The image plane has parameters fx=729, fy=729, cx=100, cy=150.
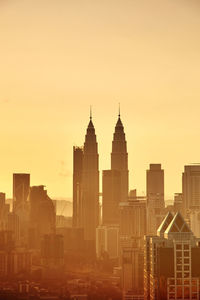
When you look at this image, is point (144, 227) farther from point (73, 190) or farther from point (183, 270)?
point (183, 270)

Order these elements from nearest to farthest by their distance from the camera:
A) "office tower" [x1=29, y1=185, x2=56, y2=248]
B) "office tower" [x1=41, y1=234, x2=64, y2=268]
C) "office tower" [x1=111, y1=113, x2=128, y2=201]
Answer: "office tower" [x1=41, y1=234, x2=64, y2=268], "office tower" [x1=29, y1=185, x2=56, y2=248], "office tower" [x1=111, y1=113, x2=128, y2=201]

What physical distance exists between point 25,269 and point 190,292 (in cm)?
2643

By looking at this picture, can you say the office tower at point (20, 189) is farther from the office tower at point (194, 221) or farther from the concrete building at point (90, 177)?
the office tower at point (194, 221)

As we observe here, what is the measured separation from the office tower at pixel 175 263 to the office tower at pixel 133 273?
6.94m

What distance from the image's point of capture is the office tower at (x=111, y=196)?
7834 cm

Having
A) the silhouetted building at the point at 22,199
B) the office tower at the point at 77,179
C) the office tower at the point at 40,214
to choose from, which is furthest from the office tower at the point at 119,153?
the silhouetted building at the point at 22,199

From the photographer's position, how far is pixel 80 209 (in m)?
83.3

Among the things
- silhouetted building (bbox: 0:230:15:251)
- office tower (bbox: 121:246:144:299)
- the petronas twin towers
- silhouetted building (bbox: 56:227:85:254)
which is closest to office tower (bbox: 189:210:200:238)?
silhouetted building (bbox: 56:227:85:254)

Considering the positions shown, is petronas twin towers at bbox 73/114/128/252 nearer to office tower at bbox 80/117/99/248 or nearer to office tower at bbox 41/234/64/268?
office tower at bbox 80/117/99/248

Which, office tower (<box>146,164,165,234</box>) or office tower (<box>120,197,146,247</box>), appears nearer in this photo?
office tower (<box>146,164,165,234</box>)

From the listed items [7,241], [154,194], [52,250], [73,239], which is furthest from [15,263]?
[154,194]

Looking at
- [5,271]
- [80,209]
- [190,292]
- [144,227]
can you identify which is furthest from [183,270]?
[80,209]

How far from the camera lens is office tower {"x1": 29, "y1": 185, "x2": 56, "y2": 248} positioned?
68562 mm

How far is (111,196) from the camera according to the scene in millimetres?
81875
